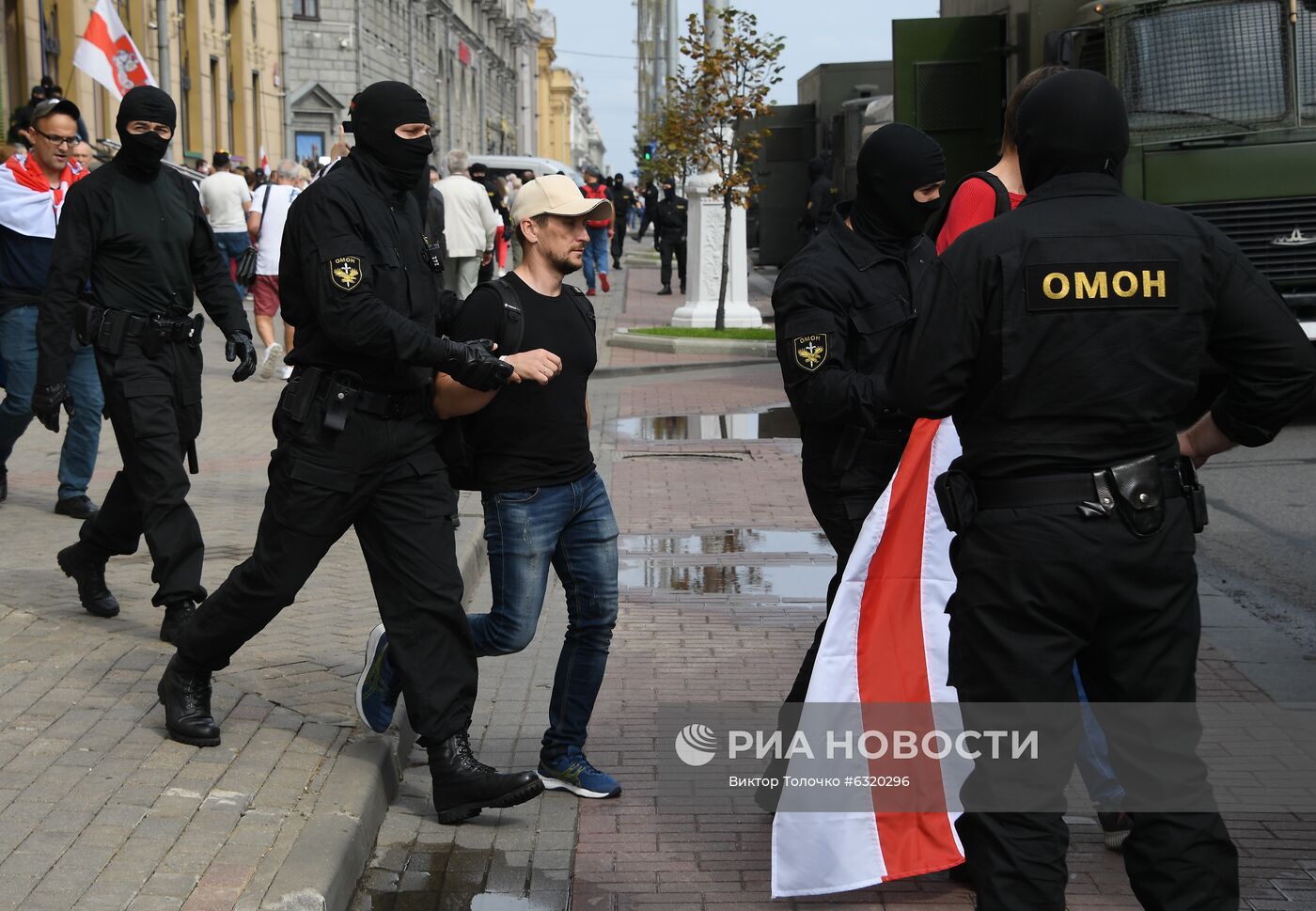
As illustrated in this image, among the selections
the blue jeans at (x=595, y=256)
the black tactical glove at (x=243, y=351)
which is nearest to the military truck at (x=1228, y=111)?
the black tactical glove at (x=243, y=351)

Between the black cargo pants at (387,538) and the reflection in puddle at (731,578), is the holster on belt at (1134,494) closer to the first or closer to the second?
the black cargo pants at (387,538)

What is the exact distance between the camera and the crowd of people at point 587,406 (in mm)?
3385

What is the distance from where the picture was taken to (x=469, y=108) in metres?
87.2

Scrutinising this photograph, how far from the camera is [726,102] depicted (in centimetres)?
2027

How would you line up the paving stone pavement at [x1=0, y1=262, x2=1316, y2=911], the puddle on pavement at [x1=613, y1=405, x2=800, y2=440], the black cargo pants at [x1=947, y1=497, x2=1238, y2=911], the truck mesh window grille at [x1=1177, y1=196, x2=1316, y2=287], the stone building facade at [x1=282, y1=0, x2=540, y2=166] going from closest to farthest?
the black cargo pants at [x1=947, y1=497, x2=1238, y2=911] < the paving stone pavement at [x1=0, y1=262, x2=1316, y2=911] < the truck mesh window grille at [x1=1177, y1=196, x2=1316, y2=287] < the puddle on pavement at [x1=613, y1=405, x2=800, y2=440] < the stone building facade at [x1=282, y1=0, x2=540, y2=166]

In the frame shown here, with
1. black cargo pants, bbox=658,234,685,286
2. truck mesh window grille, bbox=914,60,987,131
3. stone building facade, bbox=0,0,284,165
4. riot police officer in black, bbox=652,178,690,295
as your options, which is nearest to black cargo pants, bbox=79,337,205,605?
truck mesh window grille, bbox=914,60,987,131

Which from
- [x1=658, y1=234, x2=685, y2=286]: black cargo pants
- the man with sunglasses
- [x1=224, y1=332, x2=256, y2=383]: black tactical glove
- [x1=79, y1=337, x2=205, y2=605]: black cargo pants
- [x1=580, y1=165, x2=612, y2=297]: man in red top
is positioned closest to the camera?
[x1=79, y1=337, x2=205, y2=605]: black cargo pants

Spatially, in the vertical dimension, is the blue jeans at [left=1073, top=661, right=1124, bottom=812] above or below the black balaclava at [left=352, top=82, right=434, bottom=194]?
below

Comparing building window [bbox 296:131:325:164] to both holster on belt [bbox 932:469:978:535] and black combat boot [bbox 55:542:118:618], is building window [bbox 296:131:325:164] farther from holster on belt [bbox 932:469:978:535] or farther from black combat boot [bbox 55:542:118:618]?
holster on belt [bbox 932:469:978:535]

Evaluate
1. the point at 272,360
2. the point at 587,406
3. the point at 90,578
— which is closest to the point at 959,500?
the point at 587,406

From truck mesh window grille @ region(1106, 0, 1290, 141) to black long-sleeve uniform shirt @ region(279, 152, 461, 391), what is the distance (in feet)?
29.0

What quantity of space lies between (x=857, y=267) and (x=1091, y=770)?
5.17ft

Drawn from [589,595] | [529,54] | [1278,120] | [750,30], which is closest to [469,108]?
[529,54]

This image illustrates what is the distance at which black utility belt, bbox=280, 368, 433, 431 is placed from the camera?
468 cm
